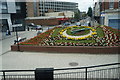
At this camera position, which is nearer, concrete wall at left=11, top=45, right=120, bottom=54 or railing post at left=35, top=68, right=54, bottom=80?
railing post at left=35, top=68, right=54, bottom=80

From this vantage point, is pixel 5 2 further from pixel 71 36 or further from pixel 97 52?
pixel 97 52

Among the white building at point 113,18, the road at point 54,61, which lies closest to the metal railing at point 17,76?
the road at point 54,61

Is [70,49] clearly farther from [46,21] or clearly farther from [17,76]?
[46,21]

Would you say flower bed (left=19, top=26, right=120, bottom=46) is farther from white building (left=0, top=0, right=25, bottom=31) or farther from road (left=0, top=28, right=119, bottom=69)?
white building (left=0, top=0, right=25, bottom=31)

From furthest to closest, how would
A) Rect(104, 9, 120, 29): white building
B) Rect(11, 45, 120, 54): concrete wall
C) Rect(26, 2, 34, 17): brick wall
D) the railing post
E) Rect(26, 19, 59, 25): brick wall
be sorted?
1. Rect(26, 2, 34, 17): brick wall
2. Rect(26, 19, 59, 25): brick wall
3. Rect(104, 9, 120, 29): white building
4. Rect(11, 45, 120, 54): concrete wall
5. the railing post

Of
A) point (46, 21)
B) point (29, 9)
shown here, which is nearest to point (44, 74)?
point (46, 21)

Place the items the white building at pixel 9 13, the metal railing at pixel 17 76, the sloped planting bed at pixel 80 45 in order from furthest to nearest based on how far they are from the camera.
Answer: the white building at pixel 9 13, the sloped planting bed at pixel 80 45, the metal railing at pixel 17 76

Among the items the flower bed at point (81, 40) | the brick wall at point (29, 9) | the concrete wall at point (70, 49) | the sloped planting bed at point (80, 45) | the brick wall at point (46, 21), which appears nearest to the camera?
the concrete wall at point (70, 49)

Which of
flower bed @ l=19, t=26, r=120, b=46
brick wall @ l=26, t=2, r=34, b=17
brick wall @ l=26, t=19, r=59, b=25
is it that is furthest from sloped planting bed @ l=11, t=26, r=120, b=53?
brick wall @ l=26, t=2, r=34, b=17

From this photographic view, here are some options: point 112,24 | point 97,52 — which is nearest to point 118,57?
point 97,52

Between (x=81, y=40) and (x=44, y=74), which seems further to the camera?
(x=81, y=40)

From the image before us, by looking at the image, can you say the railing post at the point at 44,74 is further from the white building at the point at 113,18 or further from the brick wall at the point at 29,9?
the brick wall at the point at 29,9

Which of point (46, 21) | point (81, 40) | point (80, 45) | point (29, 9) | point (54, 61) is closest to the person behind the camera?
point (54, 61)

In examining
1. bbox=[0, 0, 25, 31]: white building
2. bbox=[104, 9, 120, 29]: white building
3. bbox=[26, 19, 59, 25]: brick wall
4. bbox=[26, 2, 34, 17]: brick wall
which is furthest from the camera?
bbox=[26, 2, 34, 17]: brick wall
